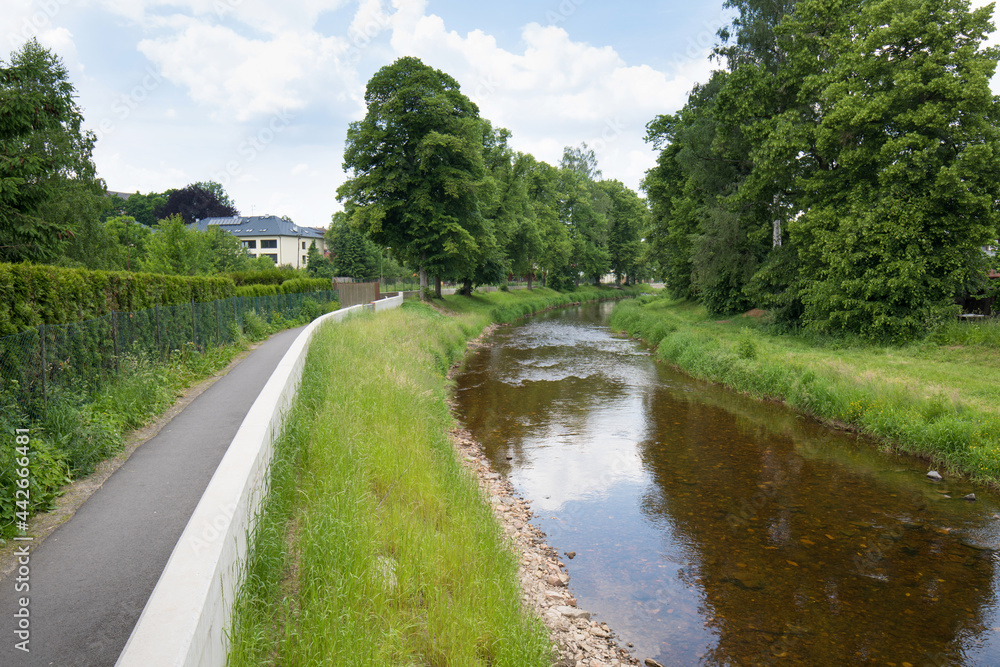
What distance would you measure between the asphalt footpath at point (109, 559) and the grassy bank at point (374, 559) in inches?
36.4

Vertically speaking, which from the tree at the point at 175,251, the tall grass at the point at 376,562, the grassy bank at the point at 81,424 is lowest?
the tall grass at the point at 376,562

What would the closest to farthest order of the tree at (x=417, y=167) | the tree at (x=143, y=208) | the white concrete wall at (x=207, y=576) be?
the white concrete wall at (x=207, y=576) < the tree at (x=417, y=167) < the tree at (x=143, y=208)

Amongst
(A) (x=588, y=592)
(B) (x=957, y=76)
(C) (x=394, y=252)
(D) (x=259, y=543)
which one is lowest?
(A) (x=588, y=592)

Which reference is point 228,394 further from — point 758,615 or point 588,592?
point 758,615

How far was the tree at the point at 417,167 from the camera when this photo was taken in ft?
112

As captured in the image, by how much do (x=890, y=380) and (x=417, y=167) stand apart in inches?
1157

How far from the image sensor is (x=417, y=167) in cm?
3588

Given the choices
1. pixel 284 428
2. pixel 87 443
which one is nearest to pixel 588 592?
pixel 284 428

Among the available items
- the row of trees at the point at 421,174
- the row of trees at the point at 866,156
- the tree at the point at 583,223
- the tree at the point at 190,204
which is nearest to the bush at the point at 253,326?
the row of trees at the point at 421,174

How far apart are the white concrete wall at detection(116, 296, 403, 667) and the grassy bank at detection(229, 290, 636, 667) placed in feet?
0.89

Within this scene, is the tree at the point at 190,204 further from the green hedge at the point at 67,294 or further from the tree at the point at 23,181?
the green hedge at the point at 67,294

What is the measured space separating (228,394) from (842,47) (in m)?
22.3

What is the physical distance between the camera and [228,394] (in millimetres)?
11406

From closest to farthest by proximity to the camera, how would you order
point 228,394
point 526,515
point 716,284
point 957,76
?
point 526,515
point 228,394
point 957,76
point 716,284
